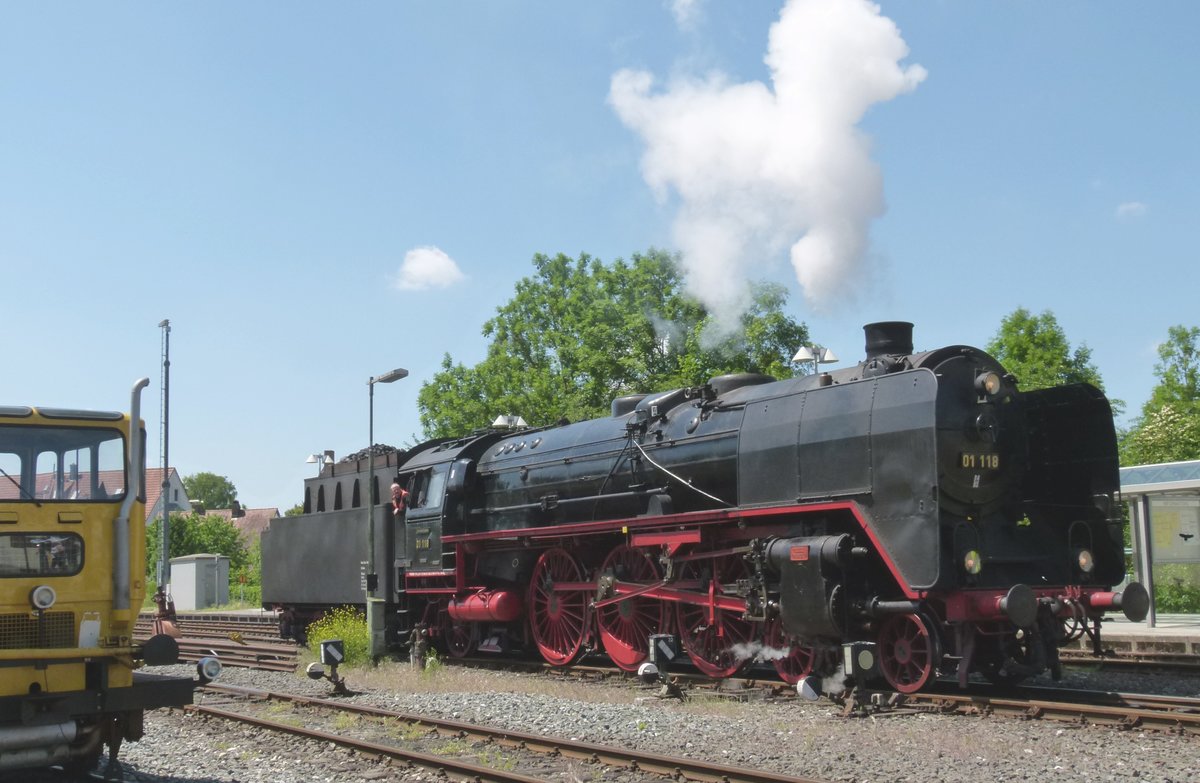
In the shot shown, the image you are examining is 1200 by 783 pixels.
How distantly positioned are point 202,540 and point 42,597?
175 feet

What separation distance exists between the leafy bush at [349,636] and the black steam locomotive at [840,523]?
2.35m

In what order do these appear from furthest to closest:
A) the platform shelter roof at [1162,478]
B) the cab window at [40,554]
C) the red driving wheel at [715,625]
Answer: the platform shelter roof at [1162,478] < the red driving wheel at [715,625] < the cab window at [40,554]

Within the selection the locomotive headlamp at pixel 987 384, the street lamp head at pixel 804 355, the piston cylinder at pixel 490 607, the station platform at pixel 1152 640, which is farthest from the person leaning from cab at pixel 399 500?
the station platform at pixel 1152 640

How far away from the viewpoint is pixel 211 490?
133 metres

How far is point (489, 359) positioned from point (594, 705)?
34.0 m

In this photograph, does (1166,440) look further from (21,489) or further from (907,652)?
(21,489)

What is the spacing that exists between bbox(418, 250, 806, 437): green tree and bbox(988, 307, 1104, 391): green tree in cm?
995

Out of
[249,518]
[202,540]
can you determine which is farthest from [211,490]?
[202,540]

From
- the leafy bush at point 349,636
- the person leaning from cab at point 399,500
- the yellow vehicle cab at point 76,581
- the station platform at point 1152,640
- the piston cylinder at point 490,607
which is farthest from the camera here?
the person leaning from cab at point 399,500

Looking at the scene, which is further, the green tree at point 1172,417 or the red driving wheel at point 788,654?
the green tree at point 1172,417

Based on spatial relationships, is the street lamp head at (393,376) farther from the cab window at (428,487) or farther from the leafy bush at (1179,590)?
the leafy bush at (1179,590)

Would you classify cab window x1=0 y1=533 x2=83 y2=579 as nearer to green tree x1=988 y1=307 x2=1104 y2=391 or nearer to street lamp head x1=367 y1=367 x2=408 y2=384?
street lamp head x1=367 y1=367 x2=408 y2=384

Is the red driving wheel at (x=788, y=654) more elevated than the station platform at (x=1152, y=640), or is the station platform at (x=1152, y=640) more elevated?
the red driving wheel at (x=788, y=654)

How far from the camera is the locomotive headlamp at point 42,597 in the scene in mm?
7621
